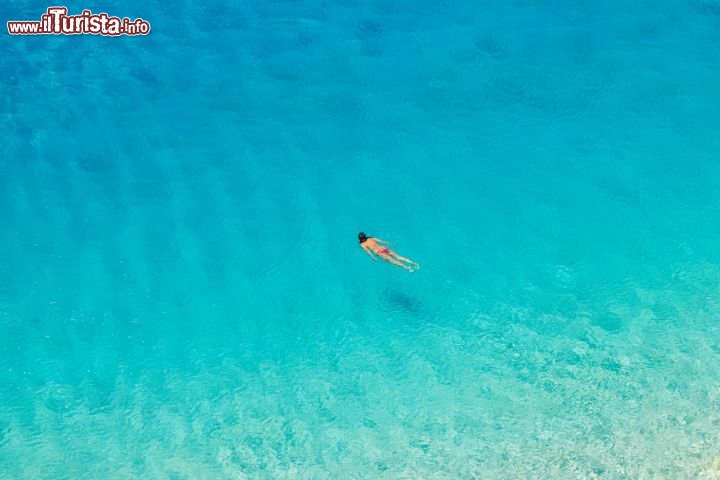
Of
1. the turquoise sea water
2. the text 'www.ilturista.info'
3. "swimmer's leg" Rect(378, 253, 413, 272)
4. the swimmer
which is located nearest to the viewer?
the turquoise sea water

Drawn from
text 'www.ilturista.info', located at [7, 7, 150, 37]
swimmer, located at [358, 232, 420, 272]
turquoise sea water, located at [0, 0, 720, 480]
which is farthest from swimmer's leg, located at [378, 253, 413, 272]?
text 'www.ilturista.info', located at [7, 7, 150, 37]

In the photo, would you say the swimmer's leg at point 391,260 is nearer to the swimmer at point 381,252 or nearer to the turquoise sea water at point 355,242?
the swimmer at point 381,252

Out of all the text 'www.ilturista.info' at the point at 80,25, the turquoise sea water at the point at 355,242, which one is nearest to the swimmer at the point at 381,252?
the turquoise sea water at the point at 355,242

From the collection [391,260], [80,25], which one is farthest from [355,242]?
[80,25]

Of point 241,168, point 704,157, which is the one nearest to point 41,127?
point 241,168

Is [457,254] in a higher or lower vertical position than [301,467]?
higher

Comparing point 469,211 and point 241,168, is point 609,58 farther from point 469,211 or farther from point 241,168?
point 241,168

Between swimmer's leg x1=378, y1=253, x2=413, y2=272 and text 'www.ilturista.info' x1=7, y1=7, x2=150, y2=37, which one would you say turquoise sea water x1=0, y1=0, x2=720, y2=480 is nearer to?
swimmer's leg x1=378, y1=253, x2=413, y2=272
